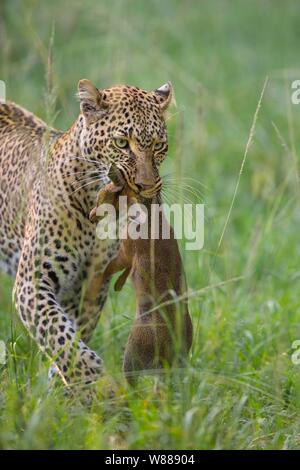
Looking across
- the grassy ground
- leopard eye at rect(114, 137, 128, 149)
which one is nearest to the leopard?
leopard eye at rect(114, 137, 128, 149)

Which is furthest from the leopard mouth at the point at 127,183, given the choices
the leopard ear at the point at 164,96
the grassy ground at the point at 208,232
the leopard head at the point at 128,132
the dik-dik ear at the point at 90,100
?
the leopard ear at the point at 164,96

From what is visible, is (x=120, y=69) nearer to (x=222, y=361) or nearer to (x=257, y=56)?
(x=222, y=361)

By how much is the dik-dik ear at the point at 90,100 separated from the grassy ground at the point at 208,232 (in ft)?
1.70

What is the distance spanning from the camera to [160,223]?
23.7ft

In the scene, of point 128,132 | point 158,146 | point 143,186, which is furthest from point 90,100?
point 143,186

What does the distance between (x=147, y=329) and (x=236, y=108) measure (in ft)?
25.7

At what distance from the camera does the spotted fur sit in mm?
7000

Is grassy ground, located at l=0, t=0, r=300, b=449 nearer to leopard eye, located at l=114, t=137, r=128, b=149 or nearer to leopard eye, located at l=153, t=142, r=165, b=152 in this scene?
leopard eye, located at l=153, t=142, r=165, b=152

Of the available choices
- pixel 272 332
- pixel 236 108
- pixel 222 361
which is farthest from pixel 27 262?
pixel 236 108

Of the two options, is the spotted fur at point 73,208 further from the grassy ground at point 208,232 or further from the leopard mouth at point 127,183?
the grassy ground at point 208,232

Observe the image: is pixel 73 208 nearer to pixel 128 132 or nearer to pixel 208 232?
pixel 128 132

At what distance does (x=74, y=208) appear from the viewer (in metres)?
7.58

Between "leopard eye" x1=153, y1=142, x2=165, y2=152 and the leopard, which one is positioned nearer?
the leopard

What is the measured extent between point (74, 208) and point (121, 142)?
0.71 meters
